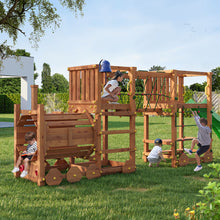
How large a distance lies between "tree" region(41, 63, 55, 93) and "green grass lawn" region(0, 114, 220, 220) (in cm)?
5869

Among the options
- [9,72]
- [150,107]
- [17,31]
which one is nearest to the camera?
[150,107]

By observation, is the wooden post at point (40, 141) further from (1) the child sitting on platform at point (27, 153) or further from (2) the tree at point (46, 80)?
(2) the tree at point (46, 80)

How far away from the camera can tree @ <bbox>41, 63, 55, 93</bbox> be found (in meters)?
66.0

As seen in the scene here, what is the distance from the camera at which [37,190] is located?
6.36 metres

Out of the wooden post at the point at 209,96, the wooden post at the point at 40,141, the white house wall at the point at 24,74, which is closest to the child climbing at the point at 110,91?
the wooden post at the point at 40,141

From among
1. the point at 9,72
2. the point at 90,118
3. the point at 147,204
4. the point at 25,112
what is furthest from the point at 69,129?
the point at 9,72

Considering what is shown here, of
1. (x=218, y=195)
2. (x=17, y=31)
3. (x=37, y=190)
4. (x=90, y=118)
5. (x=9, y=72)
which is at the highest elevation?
(x=17, y=31)

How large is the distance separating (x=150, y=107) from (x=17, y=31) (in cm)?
1392

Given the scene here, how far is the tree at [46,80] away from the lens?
66.0m

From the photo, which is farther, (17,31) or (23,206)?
(17,31)

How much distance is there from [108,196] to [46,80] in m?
62.9

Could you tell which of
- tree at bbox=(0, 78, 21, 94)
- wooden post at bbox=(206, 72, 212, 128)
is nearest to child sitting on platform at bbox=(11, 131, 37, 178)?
wooden post at bbox=(206, 72, 212, 128)

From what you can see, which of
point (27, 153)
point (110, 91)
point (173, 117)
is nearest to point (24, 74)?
point (173, 117)

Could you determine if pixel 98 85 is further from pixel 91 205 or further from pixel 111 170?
pixel 91 205
